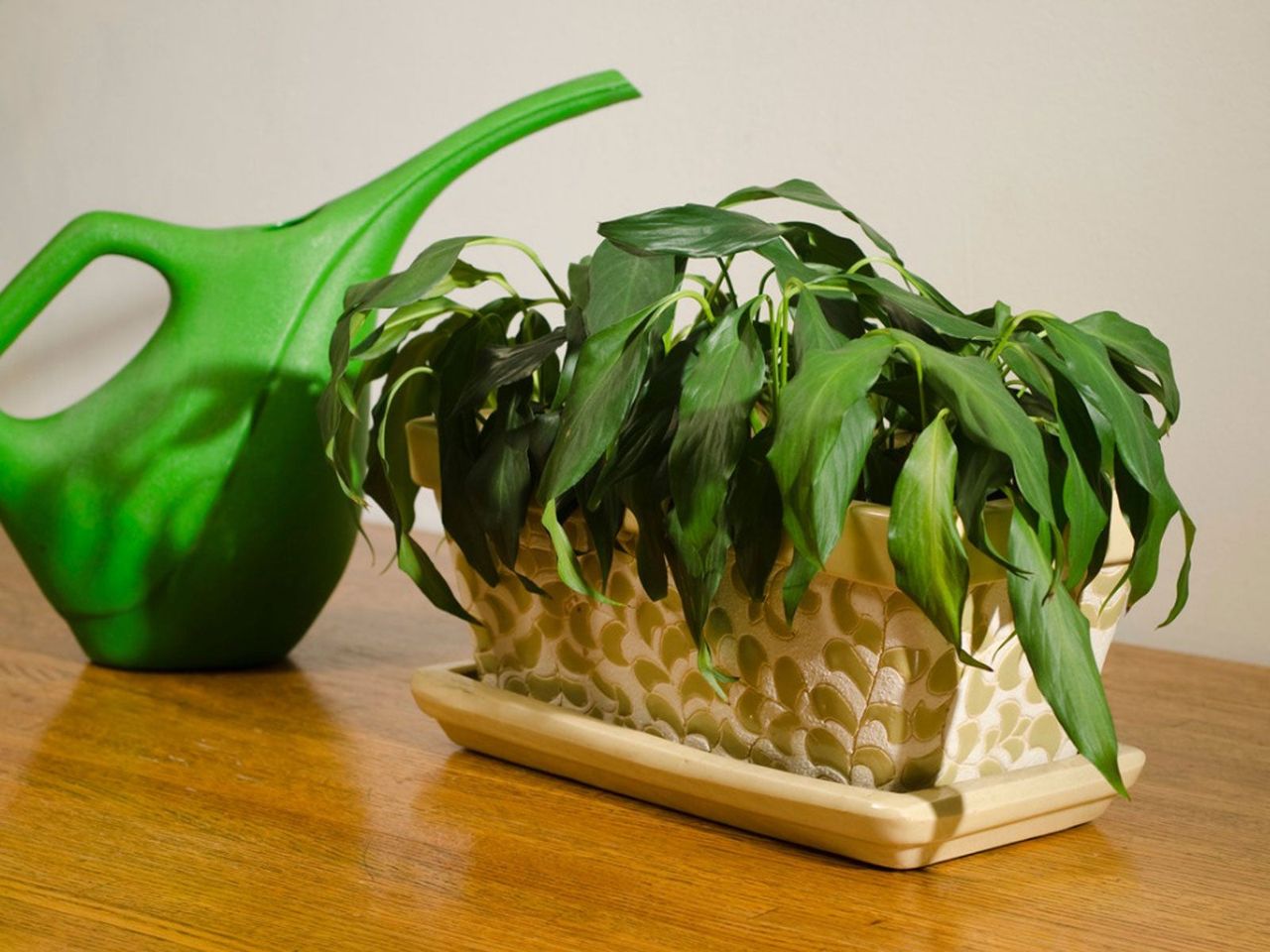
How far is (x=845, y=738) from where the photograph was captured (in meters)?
0.52

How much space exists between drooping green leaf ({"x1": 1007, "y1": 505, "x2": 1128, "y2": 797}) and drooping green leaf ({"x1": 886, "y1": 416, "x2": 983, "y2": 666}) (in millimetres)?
24

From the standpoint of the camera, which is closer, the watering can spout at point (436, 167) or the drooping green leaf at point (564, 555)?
the drooping green leaf at point (564, 555)

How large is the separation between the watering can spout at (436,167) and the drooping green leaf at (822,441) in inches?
14.8

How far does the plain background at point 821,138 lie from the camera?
95cm

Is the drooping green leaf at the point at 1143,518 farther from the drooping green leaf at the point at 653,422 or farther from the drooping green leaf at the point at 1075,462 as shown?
the drooping green leaf at the point at 653,422

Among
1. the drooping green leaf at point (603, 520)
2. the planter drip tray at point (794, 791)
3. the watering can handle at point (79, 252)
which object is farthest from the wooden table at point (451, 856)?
the watering can handle at point (79, 252)

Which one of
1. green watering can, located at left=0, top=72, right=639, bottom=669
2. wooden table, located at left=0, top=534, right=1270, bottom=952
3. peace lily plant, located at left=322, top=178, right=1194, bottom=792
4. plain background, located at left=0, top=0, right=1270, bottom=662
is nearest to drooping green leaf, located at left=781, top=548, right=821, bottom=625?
peace lily plant, located at left=322, top=178, right=1194, bottom=792

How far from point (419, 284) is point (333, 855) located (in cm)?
23

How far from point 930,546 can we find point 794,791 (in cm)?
13

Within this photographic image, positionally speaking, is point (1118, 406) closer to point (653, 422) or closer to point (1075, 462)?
point (1075, 462)

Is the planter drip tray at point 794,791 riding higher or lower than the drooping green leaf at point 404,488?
lower

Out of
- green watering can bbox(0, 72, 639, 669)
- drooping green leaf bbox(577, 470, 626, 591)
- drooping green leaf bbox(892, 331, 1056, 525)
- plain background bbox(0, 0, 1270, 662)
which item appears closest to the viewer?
drooping green leaf bbox(892, 331, 1056, 525)

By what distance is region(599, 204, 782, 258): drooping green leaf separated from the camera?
0.50 meters

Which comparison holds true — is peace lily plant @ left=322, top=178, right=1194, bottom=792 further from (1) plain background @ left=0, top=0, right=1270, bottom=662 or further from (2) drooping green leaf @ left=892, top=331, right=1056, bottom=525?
(1) plain background @ left=0, top=0, right=1270, bottom=662
